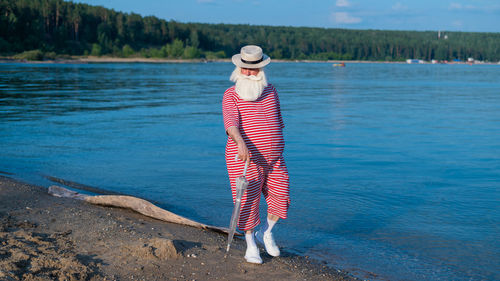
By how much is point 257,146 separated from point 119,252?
1.70m

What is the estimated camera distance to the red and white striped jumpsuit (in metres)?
5.11

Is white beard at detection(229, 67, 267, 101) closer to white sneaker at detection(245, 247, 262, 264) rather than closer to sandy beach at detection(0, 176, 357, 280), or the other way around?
white sneaker at detection(245, 247, 262, 264)

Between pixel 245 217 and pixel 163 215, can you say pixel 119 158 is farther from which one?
pixel 245 217

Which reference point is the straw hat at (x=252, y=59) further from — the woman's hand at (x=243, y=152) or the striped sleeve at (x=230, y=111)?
the woman's hand at (x=243, y=152)

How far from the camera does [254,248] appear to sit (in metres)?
5.35

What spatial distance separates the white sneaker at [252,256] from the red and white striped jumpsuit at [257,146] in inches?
9.2

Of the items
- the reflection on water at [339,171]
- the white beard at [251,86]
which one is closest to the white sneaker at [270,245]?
the reflection on water at [339,171]

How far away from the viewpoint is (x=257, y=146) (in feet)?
16.9

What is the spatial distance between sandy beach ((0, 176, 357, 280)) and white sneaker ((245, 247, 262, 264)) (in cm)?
7

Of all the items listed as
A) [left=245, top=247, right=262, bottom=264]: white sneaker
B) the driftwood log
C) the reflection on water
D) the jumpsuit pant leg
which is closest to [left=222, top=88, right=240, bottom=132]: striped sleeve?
the jumpsuit pant leg

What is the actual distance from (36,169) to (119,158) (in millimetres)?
1891

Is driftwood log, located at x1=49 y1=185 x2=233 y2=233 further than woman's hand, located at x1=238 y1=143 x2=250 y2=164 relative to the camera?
Yes

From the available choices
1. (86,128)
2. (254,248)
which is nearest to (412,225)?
(254,248)

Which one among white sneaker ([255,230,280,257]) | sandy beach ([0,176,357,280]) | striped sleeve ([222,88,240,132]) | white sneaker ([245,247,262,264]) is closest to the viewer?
sandy beach ([0,176,357,280])
